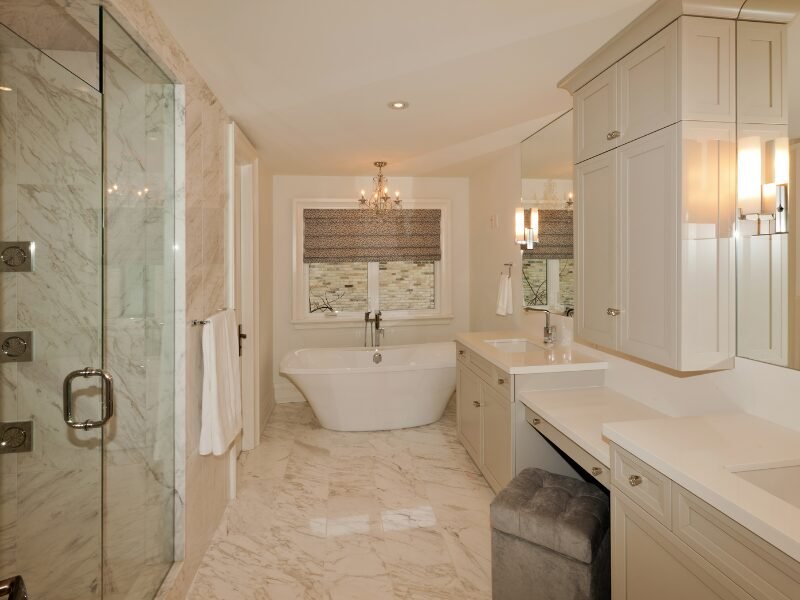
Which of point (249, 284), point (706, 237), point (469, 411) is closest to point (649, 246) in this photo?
point (706, 237)

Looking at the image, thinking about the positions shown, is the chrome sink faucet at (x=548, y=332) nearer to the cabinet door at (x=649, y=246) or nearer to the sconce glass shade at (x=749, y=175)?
the cabinet door at (x=649, y=246)

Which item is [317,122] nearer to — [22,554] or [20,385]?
[20,385]

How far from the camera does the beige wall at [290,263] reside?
4.84m

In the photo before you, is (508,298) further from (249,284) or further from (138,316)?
(138,316)

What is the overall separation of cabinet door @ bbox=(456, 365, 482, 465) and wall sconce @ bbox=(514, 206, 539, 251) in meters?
1.02

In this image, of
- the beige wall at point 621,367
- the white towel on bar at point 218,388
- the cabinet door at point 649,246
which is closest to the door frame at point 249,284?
the white towel on bar at point 218,388

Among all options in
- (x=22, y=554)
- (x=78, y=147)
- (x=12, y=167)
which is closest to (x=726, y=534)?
(x=22, y=554)

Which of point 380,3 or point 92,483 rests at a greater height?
point 380,3

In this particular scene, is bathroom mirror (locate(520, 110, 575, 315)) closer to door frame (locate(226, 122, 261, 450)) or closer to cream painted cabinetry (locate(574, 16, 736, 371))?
cream painted cabinetry (locate(574, 16, 736, 371))

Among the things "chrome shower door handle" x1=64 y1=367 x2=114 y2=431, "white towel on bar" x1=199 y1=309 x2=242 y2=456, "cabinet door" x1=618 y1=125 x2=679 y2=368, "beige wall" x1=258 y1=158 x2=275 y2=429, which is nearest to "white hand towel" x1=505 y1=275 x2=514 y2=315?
"cabinet door" x1=618 y1=125 x2=679 y2=368

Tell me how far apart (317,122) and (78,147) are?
164 cm

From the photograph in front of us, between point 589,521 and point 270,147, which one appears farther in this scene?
point 270,147

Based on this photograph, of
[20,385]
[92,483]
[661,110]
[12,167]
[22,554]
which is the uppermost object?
[661,110]

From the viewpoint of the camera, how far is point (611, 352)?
260 centimetres
